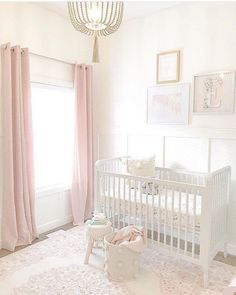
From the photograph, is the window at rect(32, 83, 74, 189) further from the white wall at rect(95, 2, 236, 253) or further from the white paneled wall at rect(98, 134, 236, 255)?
the white paneled wall at rect(98, 134, 236, 255)

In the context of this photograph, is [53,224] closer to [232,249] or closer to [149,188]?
[149,188]

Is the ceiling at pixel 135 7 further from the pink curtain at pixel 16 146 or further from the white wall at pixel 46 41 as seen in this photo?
the pink curtain at pixel 16 146

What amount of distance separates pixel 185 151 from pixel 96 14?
6.17 ft

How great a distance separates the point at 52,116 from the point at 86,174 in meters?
0.88

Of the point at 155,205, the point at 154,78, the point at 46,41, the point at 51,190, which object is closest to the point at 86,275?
the point at 155,205

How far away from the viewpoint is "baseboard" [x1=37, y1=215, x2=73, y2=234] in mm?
3272

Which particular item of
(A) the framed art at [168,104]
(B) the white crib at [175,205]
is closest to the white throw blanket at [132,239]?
(B) the white crib at [175,205]

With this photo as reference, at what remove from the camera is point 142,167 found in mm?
2924

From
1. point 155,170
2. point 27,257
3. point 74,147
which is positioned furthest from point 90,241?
point 74,147

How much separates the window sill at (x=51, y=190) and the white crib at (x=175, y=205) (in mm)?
725

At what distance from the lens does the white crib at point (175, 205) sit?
2.22 metres

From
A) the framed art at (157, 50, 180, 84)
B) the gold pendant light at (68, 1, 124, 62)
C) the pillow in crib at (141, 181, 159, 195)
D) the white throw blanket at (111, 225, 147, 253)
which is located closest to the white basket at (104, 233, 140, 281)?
the white throw blanket at (111, 225, 147, 253)

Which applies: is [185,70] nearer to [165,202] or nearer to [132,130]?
[132,130]

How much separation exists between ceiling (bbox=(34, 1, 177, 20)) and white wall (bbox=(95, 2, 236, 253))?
0.29 ft
